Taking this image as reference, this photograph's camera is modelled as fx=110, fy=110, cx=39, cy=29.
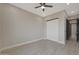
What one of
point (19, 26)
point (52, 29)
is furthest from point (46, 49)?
point (19, 26)

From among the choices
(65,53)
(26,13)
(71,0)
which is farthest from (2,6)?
(65,53)

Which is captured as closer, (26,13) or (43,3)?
(43,3)

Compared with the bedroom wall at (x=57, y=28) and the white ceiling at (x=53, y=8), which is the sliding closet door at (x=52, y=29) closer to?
the bedroom wall at (x=57, y=28)

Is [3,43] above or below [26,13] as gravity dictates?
below

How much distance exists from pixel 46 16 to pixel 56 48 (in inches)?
29.2

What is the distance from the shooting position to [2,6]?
7.26 feet

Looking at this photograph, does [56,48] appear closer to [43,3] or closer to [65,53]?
[65,53]

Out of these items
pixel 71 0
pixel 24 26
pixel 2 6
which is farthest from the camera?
pixel 24 26

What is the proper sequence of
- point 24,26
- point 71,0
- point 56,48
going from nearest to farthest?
point 71,0 < point 56,48 < point 24,26

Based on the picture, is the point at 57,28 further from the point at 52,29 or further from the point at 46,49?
the point at 46,49

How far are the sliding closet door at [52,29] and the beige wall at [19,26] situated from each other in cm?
16

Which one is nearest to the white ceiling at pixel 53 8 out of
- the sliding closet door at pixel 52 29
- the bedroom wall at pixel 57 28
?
the bedroom wall at pixel 57 28

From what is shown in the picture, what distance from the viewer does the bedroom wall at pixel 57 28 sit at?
2.47 metres

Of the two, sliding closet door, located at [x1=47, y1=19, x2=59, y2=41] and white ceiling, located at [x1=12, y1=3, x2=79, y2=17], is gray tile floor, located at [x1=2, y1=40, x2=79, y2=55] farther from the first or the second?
white ceiling, located at [x1=12, y1=3, x2=79, y2=17]
